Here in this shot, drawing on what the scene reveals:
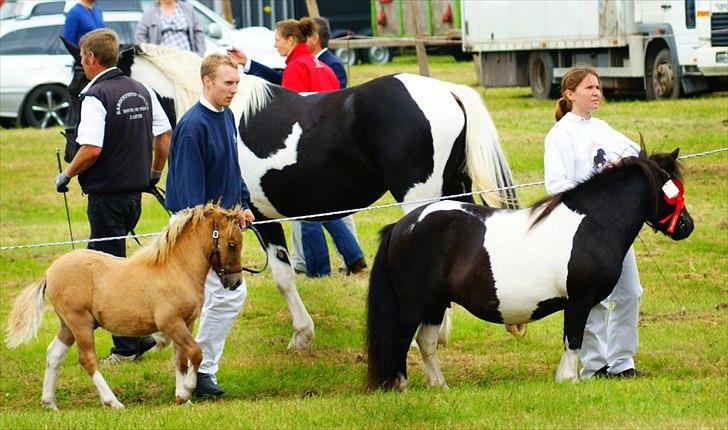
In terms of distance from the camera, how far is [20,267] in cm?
1330

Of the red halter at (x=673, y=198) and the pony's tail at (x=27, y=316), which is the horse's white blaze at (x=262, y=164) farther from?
the red halter at (x=673, y=198)

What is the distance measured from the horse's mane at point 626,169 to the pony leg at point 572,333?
500mm

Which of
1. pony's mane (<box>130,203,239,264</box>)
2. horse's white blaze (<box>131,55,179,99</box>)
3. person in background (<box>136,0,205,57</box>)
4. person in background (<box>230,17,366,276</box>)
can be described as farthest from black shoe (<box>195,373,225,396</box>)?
person in background (<box>136,0,205,57</box>)

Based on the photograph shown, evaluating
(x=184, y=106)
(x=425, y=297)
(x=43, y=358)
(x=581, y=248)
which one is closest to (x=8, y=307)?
(x=43, y=358)

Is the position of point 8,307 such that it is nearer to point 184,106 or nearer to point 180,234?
point 184,106

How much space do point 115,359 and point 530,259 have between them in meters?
3.34

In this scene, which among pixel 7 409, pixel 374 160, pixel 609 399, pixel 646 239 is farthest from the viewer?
pixel 646 239

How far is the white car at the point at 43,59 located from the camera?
2274cm

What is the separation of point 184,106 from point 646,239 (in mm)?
5283

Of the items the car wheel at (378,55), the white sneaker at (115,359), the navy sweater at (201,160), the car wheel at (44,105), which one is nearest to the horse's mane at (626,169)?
the navy sweater at (201,160)

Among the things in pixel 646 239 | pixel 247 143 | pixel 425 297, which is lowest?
pixel 646 239

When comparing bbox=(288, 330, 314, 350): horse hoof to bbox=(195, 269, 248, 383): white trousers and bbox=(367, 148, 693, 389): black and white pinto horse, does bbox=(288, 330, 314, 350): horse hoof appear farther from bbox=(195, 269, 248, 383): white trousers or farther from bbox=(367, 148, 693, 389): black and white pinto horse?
bbox=(367, 148, 693, 389): black and white pinto horse

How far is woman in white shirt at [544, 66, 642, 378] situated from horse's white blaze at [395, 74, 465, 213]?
1.08 m

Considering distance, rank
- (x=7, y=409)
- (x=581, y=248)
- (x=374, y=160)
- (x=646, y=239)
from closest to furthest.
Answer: (x=581, y=248) < (x=7, y=409) < (x=374, y=160) < (x=646, y=239)
